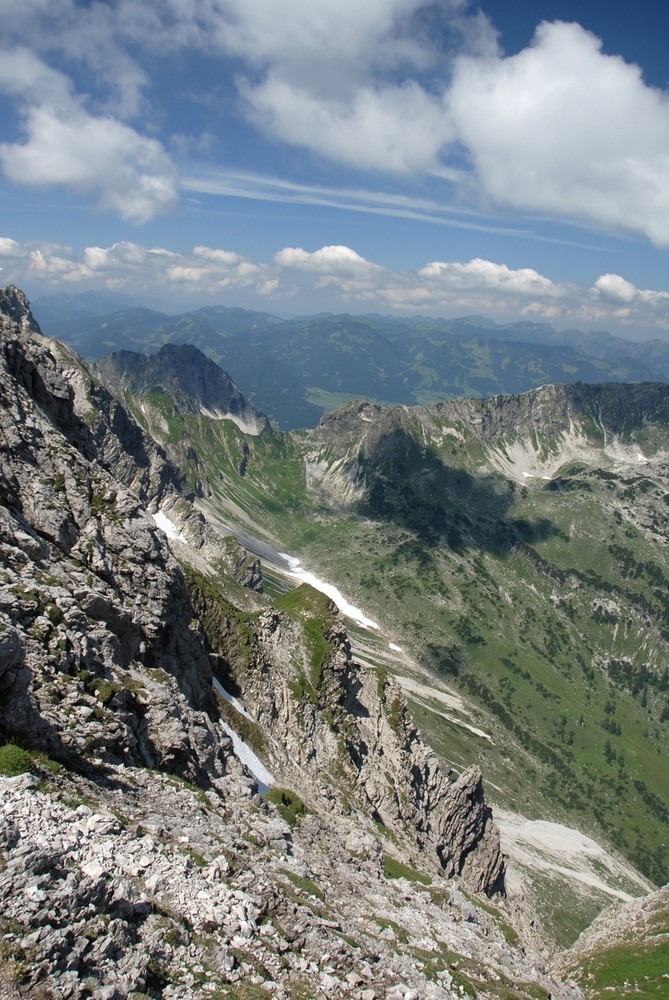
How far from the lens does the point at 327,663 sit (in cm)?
7456

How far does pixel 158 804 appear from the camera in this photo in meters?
27.0

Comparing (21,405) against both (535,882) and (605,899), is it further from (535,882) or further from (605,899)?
(605,899)

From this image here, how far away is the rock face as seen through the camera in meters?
16.9

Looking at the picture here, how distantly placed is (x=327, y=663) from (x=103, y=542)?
1515 inches

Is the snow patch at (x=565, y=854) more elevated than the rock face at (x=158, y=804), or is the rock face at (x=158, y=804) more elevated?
the rock face at (x=158, y=804)

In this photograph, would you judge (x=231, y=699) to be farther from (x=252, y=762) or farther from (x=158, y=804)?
(x=158, y=804)

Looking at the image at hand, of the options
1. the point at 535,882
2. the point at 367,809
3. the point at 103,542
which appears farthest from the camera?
the point at 535,882

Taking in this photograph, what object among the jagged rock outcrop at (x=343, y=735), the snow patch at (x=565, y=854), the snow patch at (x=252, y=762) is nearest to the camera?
the snow patch at (x=252, y=762)

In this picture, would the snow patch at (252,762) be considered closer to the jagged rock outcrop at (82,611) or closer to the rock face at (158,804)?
the rock face at (158,804)

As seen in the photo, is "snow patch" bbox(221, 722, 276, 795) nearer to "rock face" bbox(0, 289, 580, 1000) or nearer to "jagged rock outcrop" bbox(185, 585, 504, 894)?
"jagged rock outcrop" bbox(185, 585, 504, 894)

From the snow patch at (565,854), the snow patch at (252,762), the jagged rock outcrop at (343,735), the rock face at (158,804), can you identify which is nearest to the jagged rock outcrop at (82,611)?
the rock face at (158,804)

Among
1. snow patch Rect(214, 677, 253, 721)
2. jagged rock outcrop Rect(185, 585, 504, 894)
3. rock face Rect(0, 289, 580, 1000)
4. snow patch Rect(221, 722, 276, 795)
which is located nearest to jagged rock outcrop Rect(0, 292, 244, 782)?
rock face Rect(0, 289, 580, 1000)

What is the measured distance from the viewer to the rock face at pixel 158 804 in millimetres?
16922

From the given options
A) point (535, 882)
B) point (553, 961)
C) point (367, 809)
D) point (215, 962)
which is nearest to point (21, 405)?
point (215, 962)
